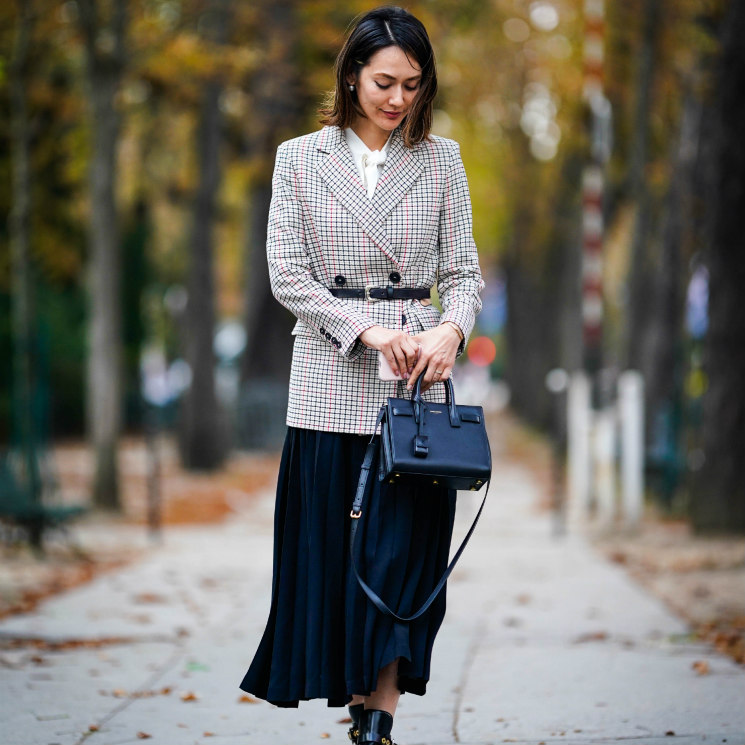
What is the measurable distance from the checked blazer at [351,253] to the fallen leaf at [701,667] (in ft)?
7.61

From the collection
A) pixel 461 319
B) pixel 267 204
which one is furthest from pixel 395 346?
pixel 267 204

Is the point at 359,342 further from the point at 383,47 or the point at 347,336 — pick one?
the point at 383,47

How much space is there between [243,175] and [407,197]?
16.9 meters

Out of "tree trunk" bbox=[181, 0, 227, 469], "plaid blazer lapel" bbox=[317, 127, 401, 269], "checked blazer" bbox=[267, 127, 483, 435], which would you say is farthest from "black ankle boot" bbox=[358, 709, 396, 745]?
"tree trunk" bbox=[181, 0, 227, 469]

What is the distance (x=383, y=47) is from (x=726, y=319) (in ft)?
24.2

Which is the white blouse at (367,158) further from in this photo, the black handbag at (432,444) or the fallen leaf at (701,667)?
the fallen leaf at (701,667)

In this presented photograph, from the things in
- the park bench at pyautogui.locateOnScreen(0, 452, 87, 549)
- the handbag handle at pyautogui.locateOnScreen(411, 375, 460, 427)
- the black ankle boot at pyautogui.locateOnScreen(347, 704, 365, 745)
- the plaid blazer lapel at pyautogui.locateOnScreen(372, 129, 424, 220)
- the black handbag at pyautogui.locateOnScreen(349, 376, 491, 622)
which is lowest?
the park bench at pyautogui.locateOnScreen(0, 452, 87, 549)

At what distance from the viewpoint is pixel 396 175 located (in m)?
3.77

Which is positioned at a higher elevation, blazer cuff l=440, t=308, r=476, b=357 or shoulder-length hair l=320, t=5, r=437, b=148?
shoulder-length hair l=320, t=5, r=437, b=148

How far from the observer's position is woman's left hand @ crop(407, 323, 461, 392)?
3.55 metres

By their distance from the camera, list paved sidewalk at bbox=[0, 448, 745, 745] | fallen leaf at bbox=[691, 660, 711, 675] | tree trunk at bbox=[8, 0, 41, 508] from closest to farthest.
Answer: paved sidewalk at bbox=[0, 448, 745, 745] < fallen leaf at bbox=[691, 660, 711, 675] < tree trunk at bbox=[8, 0, 41, 508]

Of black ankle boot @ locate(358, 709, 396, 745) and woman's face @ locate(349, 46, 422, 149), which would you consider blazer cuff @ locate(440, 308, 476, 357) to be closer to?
woman's face @ locate(349, 46, 422, 149)

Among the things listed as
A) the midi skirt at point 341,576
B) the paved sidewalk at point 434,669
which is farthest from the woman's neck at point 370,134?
the paved sidewalk at point 434,669

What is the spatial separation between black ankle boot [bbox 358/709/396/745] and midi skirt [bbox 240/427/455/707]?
0.08 meters
